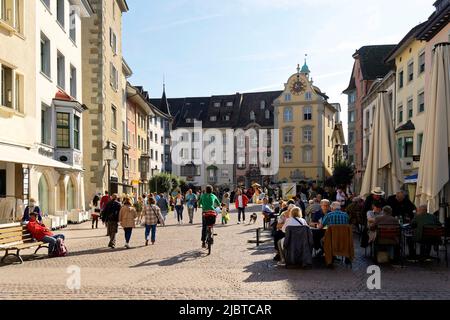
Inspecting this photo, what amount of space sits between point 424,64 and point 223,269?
23653 mm

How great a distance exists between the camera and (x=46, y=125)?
22.9m

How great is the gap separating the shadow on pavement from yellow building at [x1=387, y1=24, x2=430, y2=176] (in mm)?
19921

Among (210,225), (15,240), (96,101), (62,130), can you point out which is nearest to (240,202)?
(62,130)

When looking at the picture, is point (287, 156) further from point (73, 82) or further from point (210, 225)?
point (210, 225)

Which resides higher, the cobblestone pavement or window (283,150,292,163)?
window (283,150,292,163)

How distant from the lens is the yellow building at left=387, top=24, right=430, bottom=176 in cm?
3028

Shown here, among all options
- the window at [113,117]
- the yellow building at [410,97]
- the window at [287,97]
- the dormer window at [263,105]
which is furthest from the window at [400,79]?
the dormer window at [263,105]

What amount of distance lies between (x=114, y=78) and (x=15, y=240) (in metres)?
25.0

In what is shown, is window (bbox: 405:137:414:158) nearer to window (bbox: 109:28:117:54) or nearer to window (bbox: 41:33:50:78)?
window (bbox: 109:28:117:54)

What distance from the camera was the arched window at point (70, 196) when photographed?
83.5 ft

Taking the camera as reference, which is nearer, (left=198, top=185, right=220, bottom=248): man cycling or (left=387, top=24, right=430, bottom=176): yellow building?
(left=198, top=185, right=220, bottom=248): man cycling

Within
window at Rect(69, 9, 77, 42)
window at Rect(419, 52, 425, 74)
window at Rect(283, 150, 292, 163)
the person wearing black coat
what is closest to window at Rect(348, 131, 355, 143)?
window at Rect(283, 150, 292, 163)

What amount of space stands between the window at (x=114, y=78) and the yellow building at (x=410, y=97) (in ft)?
65.3
